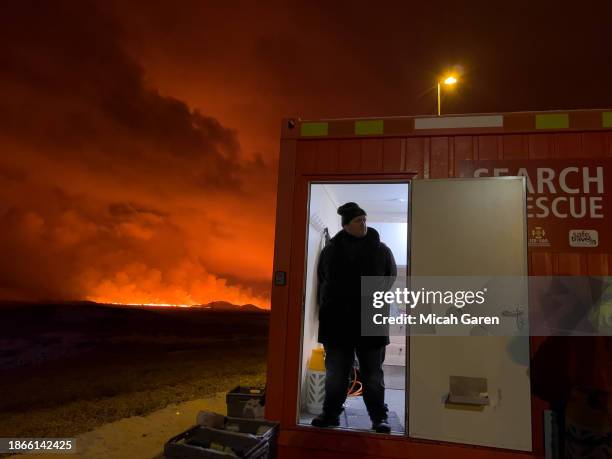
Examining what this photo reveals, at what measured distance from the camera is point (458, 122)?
11.0 ft

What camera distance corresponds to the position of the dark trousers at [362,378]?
11.8 ft

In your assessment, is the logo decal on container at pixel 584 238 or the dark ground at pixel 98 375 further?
the dark ground at pixel 98 375

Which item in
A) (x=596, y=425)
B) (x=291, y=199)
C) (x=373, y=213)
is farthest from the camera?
(x=373, y=213)

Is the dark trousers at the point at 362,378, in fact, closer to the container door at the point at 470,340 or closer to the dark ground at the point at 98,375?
the container door at the point at 470,340

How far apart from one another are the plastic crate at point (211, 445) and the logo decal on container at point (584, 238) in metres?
2.48

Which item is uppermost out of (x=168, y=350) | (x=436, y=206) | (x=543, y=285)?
(x=436, y=206)

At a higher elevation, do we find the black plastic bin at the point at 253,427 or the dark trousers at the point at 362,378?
the dark trousers at the point at 362,378

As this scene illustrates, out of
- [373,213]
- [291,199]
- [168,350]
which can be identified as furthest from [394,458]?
[168,350]

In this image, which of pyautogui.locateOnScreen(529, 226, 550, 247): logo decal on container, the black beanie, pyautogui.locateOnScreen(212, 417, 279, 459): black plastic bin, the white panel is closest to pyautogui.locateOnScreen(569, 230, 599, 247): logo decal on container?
pyautogui.locateOnScreen(529, 226, 550, 247): logo decal on container

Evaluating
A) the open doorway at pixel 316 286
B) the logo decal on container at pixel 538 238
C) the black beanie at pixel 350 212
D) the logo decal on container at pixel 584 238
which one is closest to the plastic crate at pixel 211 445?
the open doorway at pixel 316 286

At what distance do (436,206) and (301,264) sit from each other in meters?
1.11

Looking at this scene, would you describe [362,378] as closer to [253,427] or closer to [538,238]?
[253,427]

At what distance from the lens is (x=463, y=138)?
335 centimetres

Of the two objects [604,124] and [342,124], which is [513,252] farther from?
[342,124]
